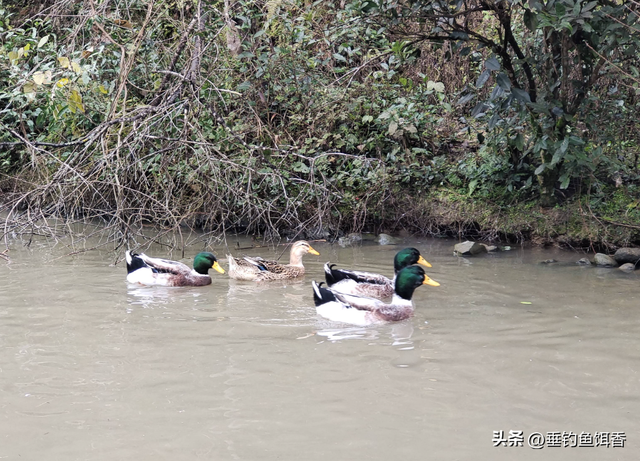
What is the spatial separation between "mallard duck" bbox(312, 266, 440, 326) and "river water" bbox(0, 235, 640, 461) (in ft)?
0.52

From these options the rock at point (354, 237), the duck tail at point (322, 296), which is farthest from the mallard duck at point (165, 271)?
the rock at point (354, 237)

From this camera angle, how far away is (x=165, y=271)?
8984 mm

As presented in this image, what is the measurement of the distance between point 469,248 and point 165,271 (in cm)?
449

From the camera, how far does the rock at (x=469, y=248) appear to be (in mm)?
10531

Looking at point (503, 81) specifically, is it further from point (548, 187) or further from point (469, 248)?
point (548, 187)

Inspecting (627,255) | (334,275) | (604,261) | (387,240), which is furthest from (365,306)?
(387,240)

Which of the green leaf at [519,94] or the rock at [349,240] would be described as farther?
the rock at [349,240]

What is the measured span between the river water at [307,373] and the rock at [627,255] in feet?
2.36

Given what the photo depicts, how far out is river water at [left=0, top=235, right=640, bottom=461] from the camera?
442cm

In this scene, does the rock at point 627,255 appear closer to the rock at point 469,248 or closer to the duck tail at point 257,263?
the rock at point 469,248

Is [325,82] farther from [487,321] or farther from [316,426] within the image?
[316,426]

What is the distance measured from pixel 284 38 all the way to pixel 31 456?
9.43 meters

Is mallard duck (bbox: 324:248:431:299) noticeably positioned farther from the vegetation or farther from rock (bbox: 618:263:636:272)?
rock (bbox: 618:263:636:272)

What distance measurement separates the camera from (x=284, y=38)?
40.4ft
